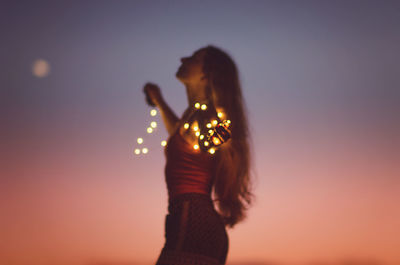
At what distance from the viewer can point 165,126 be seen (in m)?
2.64

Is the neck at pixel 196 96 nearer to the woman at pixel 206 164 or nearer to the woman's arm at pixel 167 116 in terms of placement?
the woman at pixel 206 164

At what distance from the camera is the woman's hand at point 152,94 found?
2717mm

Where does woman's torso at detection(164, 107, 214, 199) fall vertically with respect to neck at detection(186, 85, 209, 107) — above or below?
below

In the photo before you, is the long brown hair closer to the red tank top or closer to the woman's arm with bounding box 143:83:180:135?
the red tank top

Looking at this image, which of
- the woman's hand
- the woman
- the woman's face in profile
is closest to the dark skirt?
the woman

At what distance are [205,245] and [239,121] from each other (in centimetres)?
74

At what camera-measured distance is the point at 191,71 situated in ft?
7.51

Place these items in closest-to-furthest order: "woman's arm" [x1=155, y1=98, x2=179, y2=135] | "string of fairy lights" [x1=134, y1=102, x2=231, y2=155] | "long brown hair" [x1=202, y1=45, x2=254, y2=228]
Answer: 1. "string of fairy lights" [x1=134, y1=102, x2=231, y2=155]
2. "long brown hair" [x1=202, y1=45, x2=254, y2=228]
3. "woman's arm" [x1=155, y1=98, x2=179, y2=135]

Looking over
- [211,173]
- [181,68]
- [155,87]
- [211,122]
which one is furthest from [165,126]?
[211,122]

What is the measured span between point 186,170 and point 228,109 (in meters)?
0.45

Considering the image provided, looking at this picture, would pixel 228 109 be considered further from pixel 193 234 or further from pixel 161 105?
pixel 193 234

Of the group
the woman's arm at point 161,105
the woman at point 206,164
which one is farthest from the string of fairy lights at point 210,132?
the woman's arm at point 161,105

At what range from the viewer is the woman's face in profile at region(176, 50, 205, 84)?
2.29m

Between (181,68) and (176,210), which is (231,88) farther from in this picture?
(176,210)
